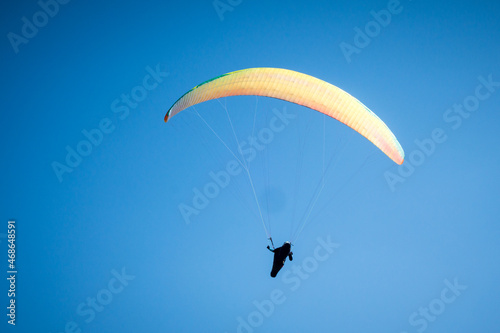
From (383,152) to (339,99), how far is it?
2.26 meters

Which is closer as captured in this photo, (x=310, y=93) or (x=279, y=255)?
(x=310, y=93)

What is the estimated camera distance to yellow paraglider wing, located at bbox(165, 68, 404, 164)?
1505 cm

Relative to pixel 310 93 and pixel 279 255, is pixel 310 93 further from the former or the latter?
pixel 279 255

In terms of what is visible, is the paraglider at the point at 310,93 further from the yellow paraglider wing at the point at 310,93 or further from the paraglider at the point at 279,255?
the paraglider at the point at 279,255

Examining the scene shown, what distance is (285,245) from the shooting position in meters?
16.5

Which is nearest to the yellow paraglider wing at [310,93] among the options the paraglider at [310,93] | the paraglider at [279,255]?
the paraglider at [310,93]

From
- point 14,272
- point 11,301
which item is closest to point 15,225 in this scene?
point 14,272

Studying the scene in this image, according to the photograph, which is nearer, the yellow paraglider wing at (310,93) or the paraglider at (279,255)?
the yellow paraglider wing at (310,93)

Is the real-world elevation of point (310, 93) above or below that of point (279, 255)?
above

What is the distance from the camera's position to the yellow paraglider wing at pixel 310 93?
15.0 meters

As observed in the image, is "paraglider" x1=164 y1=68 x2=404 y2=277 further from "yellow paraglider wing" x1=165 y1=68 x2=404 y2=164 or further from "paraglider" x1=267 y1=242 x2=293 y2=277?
"paraglider" x1=267 y1=242 x2=293 y2=277

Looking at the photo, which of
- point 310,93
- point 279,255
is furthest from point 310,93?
point 279,255

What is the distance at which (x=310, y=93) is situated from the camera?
1513cm

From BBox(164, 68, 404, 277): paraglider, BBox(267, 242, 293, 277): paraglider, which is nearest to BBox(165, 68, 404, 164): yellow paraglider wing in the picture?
BBox(164, 68, 404, 277): paraglider
